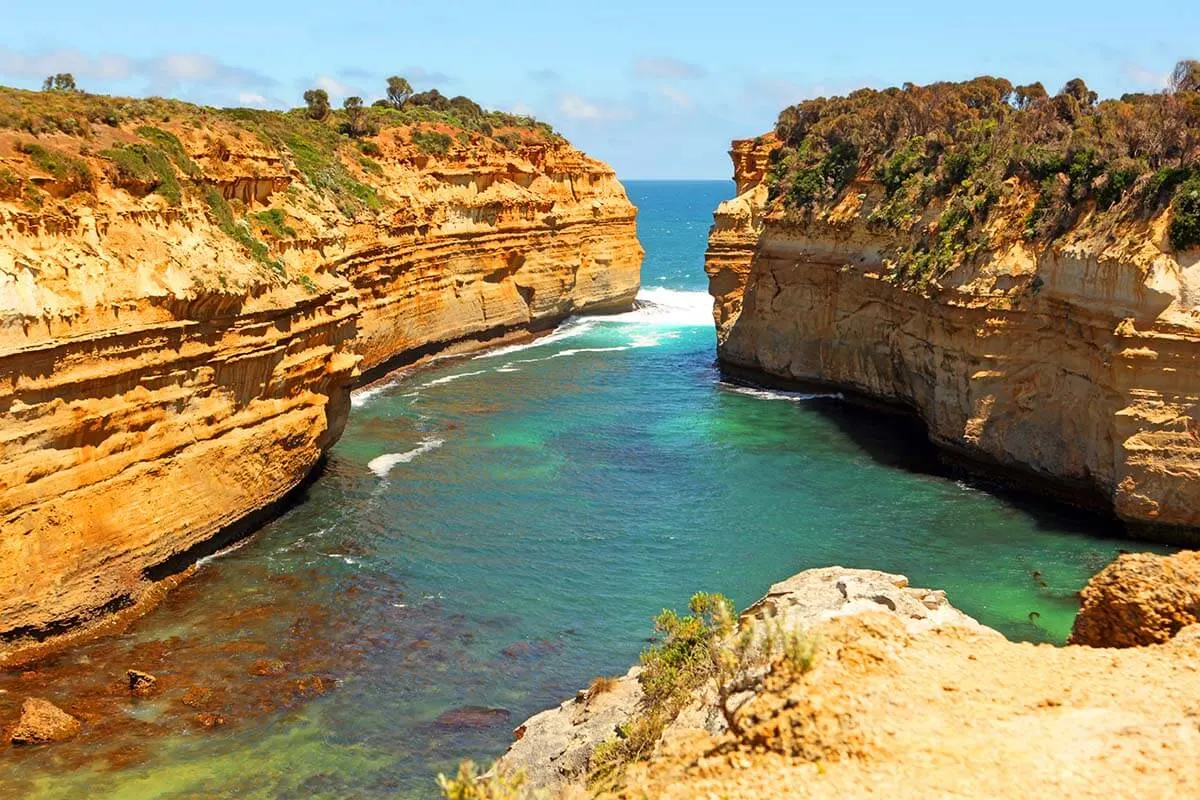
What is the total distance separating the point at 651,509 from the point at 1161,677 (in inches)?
812

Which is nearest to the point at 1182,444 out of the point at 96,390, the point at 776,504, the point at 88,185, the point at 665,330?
the point at 776,504

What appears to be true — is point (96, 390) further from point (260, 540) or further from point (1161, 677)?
point (1161, 677)

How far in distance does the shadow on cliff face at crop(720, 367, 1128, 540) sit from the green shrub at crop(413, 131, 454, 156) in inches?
767

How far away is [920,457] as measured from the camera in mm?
36500

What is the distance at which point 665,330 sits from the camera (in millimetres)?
65938

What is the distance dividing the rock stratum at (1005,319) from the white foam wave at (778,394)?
1.98 ft

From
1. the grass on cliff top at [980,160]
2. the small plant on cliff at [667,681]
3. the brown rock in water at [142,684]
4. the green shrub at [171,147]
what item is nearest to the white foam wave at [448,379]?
the grass on cliff top at [980,160]

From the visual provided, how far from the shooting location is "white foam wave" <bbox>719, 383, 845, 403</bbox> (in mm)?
45156

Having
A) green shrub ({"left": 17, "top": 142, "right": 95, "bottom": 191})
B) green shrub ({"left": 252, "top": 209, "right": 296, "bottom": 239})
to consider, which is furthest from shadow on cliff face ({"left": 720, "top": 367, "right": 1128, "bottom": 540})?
green shrub ({"left": 17, "top": 142, "right": 95, "bottom": 191})

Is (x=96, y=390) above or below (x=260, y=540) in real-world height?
above

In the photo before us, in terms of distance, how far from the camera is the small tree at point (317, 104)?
6066 centimetres

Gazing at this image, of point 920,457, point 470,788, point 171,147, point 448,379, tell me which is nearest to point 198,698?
point 470,788

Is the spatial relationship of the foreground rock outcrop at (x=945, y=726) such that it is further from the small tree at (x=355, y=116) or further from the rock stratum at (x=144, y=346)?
the small tree at (x=355, y=116)

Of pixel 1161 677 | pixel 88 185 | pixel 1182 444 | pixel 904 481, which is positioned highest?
pixel 88 185
